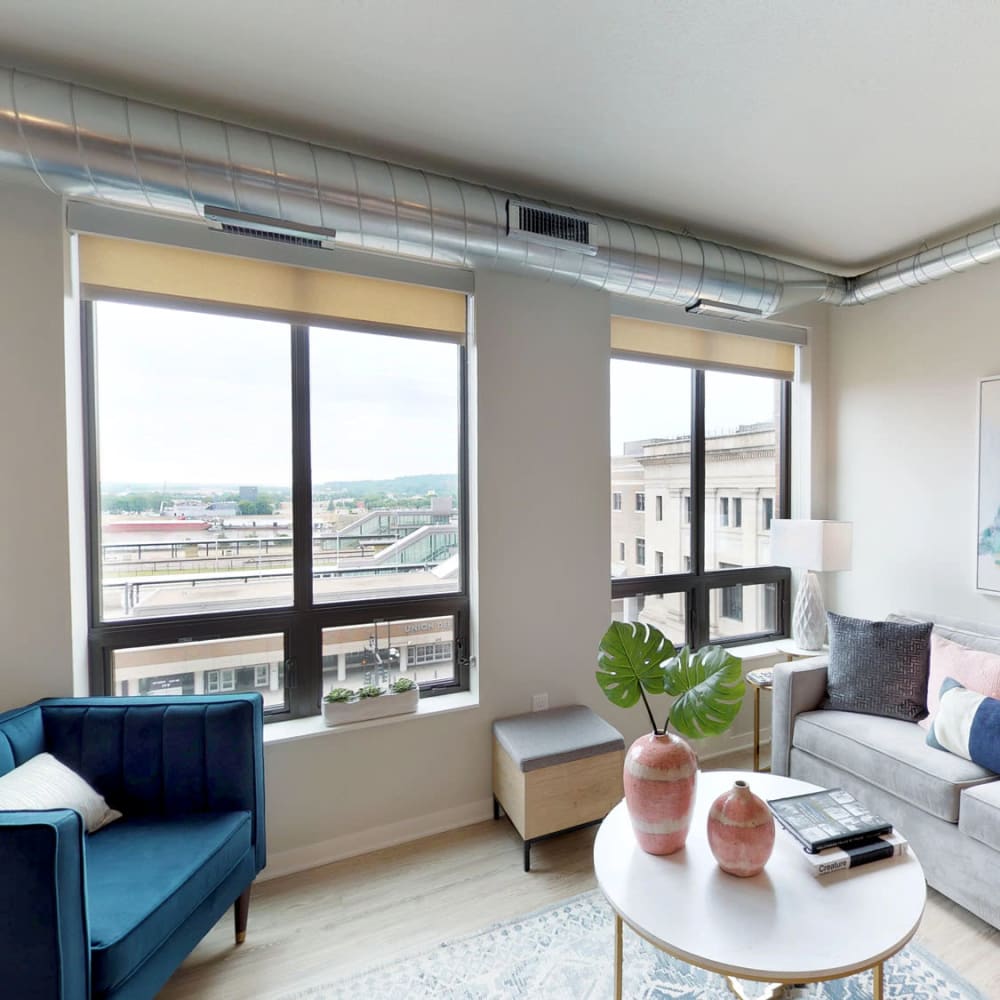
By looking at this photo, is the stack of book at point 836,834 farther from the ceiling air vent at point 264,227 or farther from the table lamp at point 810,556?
the ceiling air vent at point 264,227

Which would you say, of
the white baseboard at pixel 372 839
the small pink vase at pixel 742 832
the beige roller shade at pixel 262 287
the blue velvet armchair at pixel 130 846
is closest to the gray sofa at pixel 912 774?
the small pink vase at pixel 742 832

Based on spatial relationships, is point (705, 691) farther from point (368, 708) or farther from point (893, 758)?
point (368, 708)

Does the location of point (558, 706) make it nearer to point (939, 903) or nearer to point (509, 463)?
point (509, 463)

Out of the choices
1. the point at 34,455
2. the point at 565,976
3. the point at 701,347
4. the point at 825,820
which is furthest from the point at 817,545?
the point at 34,455

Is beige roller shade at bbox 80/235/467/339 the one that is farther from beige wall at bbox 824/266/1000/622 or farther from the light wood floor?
beige wall at bbox 824/266/1000/622

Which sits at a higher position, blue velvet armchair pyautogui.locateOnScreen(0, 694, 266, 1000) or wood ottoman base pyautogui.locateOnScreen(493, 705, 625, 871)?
blue velvet armchair pyautogui.locateOnScreen(0, 694, 266, 1000)

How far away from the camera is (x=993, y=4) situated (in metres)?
1.36

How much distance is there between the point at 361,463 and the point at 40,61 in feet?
5.30

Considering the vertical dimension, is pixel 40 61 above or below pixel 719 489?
above

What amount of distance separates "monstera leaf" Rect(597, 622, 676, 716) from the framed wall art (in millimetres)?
2148

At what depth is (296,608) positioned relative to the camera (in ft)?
7.61

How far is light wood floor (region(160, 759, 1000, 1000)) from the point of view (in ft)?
5.46

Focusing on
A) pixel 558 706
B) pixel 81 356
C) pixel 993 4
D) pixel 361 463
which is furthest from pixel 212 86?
pixel 558 706

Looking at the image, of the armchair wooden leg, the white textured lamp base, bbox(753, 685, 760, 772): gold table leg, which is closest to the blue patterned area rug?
the armchair wooden leg
